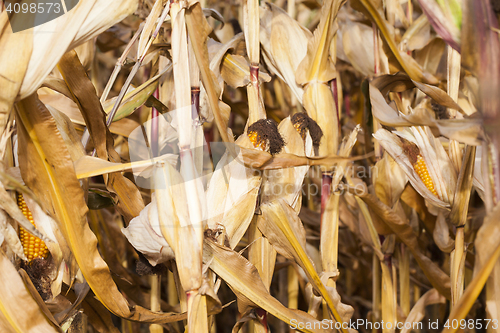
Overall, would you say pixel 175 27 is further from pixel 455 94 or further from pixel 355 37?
pixel 355 37

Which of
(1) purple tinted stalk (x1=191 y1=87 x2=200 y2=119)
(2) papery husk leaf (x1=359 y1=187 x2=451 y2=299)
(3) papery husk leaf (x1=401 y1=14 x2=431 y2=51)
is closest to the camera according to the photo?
(1) purple tinted stalk (x1=191 y1=87 x2=200 y2=119)

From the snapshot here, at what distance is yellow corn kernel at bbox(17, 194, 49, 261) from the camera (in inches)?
14.0

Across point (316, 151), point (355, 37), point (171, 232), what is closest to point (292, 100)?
point (355, 37)

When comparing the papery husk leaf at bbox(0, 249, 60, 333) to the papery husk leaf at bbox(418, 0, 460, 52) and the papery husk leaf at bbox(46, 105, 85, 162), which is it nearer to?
the papery husk leaf at bbox(46, 105, 85, 162)

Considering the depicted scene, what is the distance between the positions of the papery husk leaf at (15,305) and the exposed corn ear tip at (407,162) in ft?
1.24

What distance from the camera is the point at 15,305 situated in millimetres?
308

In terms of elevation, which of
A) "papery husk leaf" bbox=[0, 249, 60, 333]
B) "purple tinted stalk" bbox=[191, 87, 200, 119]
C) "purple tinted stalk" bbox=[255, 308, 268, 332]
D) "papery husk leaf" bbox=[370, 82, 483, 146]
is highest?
"purple tinted stalk" bbox=[191, 87, 200, 119]

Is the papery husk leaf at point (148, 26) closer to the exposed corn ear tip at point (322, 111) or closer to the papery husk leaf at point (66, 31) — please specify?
the papery husk leaf at point (66, 31)

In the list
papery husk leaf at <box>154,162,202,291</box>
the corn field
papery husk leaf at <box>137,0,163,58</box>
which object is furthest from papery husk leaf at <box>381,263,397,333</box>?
papery husk leaf at <box>137,0,163,58</box>

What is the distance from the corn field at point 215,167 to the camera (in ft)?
0.92

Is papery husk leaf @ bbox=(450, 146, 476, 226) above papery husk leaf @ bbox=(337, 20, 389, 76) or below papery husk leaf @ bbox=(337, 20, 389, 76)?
below

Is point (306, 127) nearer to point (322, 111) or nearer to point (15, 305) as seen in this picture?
point (322, 111)

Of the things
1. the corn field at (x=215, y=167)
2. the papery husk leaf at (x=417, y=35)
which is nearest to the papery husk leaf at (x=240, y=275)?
the corn field at (x=215, y=167)

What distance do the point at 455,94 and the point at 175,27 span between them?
1.10ft
